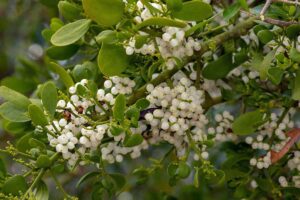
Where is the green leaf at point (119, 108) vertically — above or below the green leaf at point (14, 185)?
above

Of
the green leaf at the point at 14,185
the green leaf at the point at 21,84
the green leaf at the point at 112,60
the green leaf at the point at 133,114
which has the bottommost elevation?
the green leaf at the point at 21,84

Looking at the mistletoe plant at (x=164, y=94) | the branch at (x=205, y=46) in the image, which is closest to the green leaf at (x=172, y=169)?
the mistletoe plant at (x=164, y=94)

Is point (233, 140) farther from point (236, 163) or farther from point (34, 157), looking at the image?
point (34, 157)

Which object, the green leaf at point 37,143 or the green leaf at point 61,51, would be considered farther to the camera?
the green leaf at point 61,51

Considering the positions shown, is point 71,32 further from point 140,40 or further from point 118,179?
point 118,179

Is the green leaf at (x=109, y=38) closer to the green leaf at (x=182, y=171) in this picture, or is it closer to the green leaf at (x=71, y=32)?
the green leaf at (x=71, y=32)

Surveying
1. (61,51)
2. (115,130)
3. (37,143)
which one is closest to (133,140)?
(115,130)

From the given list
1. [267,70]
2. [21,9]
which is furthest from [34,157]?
[21,9]

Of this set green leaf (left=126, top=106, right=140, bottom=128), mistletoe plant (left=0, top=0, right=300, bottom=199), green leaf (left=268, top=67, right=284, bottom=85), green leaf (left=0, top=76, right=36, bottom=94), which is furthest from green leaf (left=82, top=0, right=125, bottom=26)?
green leaf (left=0, top=76, right=36, bottom=94)
